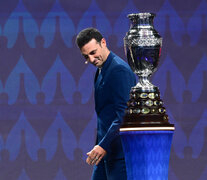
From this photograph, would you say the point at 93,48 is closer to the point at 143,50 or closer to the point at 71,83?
the point at 143,50

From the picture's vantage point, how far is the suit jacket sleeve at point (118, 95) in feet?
8.31

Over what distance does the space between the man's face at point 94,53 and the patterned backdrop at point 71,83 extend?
58.6 inches

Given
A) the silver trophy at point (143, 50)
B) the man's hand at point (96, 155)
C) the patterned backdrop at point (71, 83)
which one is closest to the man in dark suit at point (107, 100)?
the man's hand at point (96, 155)

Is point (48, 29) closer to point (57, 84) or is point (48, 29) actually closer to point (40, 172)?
point (57, 84)

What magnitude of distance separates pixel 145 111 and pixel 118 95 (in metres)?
0.74

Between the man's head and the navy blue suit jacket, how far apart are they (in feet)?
0.10

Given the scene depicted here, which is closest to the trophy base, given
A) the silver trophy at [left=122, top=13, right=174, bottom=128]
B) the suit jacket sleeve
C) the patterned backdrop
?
the silver trophy at [left=122, top=13, right=174, bottom=128]

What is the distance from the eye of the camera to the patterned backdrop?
420cm

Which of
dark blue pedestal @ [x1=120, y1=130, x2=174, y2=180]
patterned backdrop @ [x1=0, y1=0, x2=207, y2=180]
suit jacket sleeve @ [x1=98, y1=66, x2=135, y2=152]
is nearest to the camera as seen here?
dark blue pedestal @ [x1=120, y1=130, x2=174, y2=180]

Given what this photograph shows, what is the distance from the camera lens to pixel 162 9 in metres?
4.24

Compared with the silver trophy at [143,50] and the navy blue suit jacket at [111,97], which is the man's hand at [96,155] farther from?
the silver trophy at [143,50]

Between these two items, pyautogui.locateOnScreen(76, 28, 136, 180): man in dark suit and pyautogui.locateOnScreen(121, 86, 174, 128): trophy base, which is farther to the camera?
pyautogui.locateOnScreen(76, 28, 136, 180): man in dark suit

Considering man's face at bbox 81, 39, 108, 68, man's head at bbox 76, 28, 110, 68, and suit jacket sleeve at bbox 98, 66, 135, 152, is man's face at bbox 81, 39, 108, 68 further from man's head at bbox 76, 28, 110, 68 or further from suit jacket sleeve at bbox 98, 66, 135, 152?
suit jacket sleeve at bbox 98, 66, 135, 152

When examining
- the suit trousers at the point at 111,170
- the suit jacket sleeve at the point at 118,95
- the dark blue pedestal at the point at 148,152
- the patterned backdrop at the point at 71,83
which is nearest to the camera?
the dark blue pedestal at the point at 148,152
